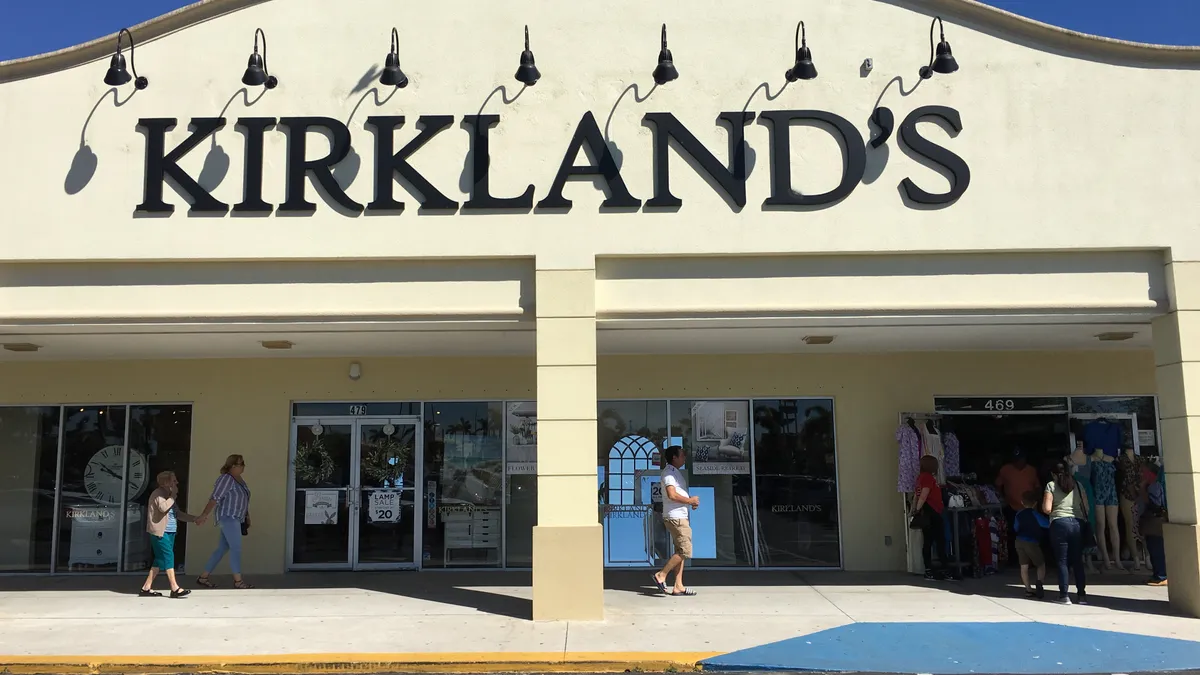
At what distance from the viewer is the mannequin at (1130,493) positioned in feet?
41.0

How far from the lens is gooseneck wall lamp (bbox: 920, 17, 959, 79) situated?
9.66m

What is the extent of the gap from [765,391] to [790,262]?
11.0 feet

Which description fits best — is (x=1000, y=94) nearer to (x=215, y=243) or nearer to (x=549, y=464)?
(x=549, y=464)

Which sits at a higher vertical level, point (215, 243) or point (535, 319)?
point (215, 243)

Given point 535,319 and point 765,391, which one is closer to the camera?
point 535,319

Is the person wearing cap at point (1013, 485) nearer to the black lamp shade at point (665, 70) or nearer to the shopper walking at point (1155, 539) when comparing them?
the shopper walking at point (1155, 539)

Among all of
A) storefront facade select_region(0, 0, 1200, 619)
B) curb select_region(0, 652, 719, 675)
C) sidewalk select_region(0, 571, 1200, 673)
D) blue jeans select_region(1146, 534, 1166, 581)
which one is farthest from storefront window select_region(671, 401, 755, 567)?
curb select_region(0, 652, 719, 675)

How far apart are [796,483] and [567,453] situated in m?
4.59

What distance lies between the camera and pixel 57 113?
33.3 feet

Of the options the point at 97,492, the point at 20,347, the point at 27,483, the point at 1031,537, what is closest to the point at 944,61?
the point at 1031,537

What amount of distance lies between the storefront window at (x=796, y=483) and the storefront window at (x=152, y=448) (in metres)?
8.05

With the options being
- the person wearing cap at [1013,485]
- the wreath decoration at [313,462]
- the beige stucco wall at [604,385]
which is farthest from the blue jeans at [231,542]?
the person wearing cap at [1013,485]

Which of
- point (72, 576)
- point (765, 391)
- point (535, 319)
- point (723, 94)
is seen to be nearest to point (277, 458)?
point (72, 576)

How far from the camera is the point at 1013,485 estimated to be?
12477mm
